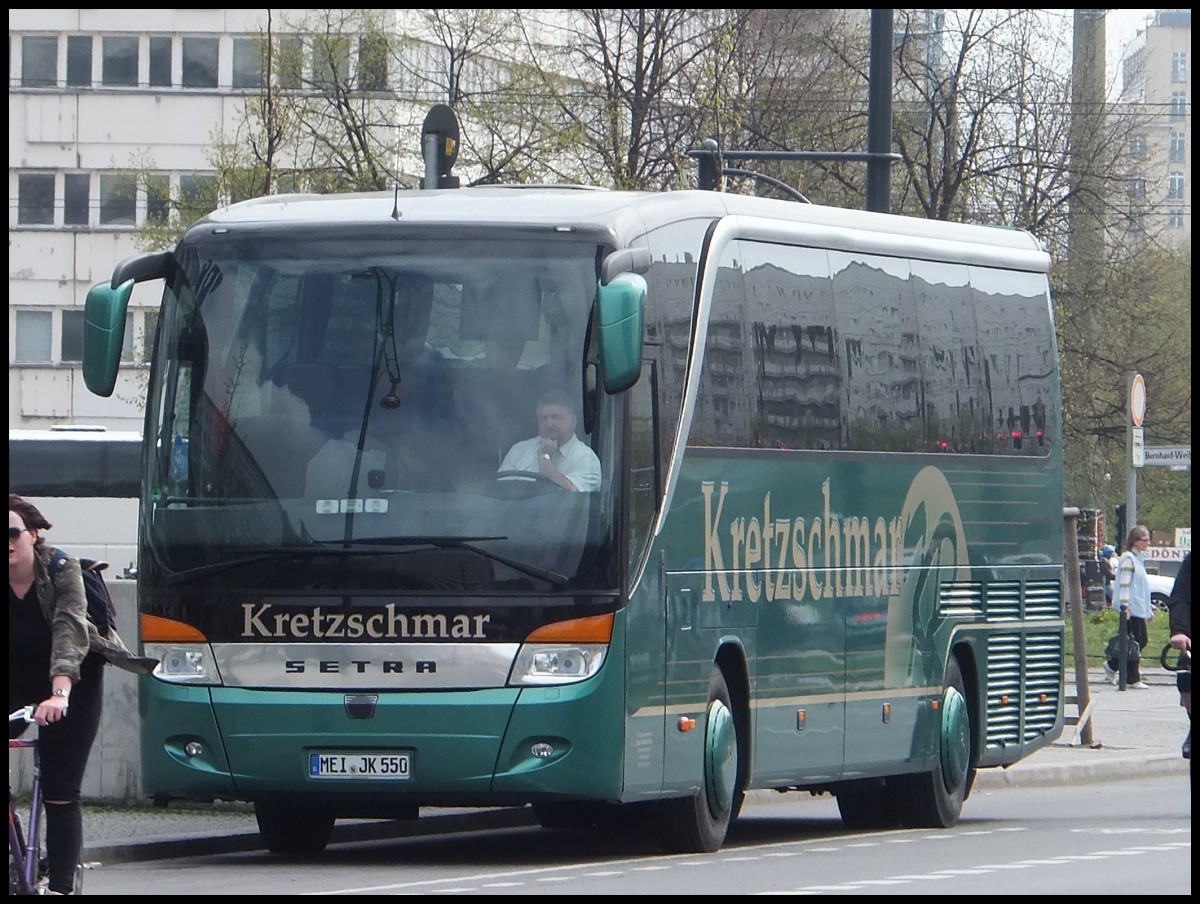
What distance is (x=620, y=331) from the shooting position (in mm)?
12891

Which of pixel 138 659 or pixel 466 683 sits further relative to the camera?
pixel 466 683

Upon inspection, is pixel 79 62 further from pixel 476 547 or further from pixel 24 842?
pixel 24 842

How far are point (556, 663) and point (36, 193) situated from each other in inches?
2254

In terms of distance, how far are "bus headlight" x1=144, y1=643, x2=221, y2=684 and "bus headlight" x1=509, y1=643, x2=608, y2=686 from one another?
1.50 meters

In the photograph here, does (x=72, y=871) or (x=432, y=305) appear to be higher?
(x=432, y=305)

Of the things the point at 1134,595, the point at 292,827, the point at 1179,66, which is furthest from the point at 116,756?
the point at 1179,66

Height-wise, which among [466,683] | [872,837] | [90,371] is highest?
[90,371]

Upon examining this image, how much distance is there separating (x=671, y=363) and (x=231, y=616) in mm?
2580

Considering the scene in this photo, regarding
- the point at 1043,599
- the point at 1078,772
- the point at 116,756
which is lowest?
the point at 1078,772

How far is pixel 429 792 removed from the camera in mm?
13109

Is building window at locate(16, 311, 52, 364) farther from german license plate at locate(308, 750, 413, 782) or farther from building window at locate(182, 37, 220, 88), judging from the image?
german license plate at locate(308, 750, 413, 782)

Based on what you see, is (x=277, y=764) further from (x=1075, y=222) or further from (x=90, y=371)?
(x=1075, y=222)

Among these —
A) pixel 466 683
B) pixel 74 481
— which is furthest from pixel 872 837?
pixel 74 481

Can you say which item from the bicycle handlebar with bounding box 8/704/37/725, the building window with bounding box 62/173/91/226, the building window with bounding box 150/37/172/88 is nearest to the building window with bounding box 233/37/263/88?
the building window with bounding box 150/37/172/88
